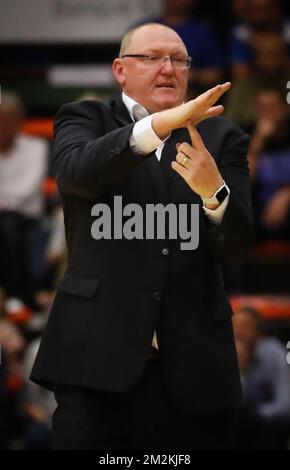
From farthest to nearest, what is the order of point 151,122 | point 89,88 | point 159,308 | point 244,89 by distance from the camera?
point 89,88 → point 244,89 → point 159,308 → point 151,122

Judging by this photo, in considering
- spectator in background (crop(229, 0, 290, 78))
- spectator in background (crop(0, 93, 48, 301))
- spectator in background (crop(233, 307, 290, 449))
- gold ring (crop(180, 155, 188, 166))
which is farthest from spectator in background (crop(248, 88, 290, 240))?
gold ring (crop(180, 155, 188, 166))

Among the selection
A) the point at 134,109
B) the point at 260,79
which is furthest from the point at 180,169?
the point at 260,79

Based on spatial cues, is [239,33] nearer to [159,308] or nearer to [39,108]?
[39,108]

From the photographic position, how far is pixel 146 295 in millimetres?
3006

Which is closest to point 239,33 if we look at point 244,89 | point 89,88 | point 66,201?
point 244,89

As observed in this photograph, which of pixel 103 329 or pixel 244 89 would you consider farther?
pixel 244 89

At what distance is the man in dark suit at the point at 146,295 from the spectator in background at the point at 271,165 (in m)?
3.22

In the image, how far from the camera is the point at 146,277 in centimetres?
301

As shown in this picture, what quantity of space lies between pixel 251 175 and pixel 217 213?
11.2 feet

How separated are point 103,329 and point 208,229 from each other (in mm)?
399

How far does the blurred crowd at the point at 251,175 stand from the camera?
6.04 metres

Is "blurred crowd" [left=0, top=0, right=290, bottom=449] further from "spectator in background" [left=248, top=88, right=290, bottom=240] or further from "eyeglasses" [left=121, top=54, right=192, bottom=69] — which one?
"eyeglasses" [left=121, top=54, right=192, bottom=69]

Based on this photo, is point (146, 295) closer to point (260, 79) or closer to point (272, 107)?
point (272, 107)

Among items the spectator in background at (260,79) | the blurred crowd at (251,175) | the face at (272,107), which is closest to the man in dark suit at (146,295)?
the blurred crowd at (251,175)
